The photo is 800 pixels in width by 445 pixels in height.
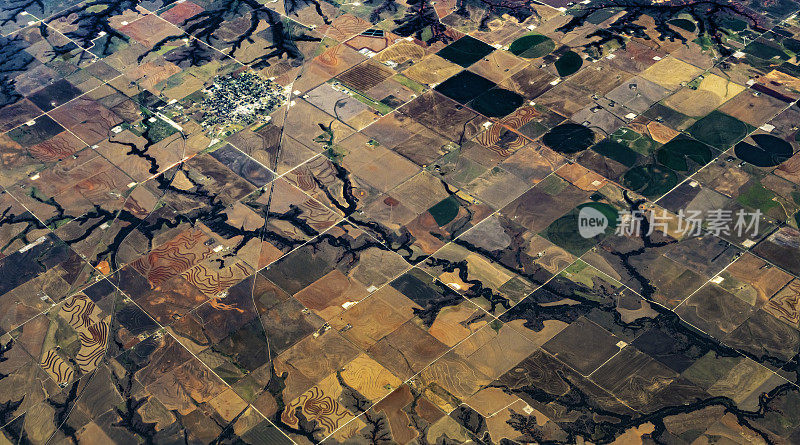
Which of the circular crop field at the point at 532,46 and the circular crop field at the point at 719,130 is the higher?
the circular crop field at the point at 532,46

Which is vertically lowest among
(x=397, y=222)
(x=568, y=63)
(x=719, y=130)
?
(x=397, y=222)

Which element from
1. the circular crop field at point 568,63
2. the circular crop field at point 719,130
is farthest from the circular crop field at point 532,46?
the circular crop field at point 719,130

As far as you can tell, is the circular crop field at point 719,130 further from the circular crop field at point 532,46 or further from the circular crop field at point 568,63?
the circular crop field at point 532,46

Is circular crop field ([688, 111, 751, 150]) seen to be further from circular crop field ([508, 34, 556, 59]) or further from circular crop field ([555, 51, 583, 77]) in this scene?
circular crop field ([508, 34, 556, 59])

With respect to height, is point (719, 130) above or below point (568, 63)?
below

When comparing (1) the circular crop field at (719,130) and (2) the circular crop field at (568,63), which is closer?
(1) the circular crop field at (719,130)

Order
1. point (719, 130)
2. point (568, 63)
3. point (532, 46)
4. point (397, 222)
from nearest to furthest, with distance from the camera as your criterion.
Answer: point (397, 222) → point (719, 130) → point (568, 63) → point (532, 46)

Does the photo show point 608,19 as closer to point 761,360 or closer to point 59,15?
point 761,360

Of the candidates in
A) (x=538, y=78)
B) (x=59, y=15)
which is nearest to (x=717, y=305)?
(x=538, y=78)

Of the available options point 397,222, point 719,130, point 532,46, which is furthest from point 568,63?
point 397,222

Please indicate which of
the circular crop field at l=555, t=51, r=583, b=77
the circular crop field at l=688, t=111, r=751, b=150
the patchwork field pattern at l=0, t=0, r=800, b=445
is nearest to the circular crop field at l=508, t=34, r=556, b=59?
the patchwork field pattern at l=0, t=0, r=800, b=445

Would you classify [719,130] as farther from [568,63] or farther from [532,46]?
[532,46]

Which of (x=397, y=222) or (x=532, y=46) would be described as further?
(x=532, y=46)
